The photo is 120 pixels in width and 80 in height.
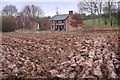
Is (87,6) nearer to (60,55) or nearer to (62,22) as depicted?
(62,22)

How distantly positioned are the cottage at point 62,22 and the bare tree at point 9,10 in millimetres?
305

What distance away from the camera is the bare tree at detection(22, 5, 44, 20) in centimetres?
258

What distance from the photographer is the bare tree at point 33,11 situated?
2.58 meters

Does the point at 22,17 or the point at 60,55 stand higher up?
the point at 22,17

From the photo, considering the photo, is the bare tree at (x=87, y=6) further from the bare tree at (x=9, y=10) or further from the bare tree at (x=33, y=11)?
the bare tree at (x=9, y=10)

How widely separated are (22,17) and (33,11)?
0.33ft

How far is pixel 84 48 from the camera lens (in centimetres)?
257

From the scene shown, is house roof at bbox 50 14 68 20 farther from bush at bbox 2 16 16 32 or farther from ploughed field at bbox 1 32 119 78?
bush at bbox 2 16 16 32

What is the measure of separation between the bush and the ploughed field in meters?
0.04

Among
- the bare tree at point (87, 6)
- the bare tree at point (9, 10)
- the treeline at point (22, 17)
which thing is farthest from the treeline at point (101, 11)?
the bare tree at point (9, 10)

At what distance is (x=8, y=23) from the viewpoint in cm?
259

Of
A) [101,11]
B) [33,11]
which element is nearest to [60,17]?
[33,11]

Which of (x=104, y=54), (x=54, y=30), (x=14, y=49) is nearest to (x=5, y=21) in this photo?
(x=14, y=49)

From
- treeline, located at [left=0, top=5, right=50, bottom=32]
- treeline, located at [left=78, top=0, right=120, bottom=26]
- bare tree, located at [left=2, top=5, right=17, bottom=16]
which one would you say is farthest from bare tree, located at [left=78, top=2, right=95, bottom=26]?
bare tree, located at [left=2, top=5, right=17, bottom=16]
